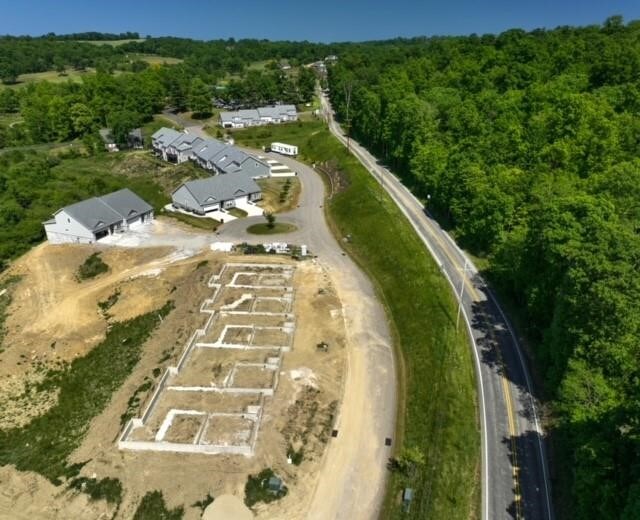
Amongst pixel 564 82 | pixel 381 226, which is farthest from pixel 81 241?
pixel 564 82

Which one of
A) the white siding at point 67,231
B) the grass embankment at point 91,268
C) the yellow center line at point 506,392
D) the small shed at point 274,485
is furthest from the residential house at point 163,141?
the small shed at point 274,485

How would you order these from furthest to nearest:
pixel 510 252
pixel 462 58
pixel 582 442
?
pixel 462 58 < pixel 510 252 < pixel 582 442

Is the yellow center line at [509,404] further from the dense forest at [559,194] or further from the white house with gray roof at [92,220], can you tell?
the white house with gray roof at [92,220]

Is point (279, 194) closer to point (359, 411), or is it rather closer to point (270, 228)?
point (270, 228)

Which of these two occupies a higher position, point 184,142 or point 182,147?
point 184,142

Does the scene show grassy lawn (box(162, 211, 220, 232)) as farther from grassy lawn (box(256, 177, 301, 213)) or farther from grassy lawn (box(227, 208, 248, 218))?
grassy lawn (box(256, 177, 301, 213))

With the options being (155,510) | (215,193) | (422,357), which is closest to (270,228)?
(215,193)

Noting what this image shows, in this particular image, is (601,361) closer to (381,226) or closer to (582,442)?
(582,442)
